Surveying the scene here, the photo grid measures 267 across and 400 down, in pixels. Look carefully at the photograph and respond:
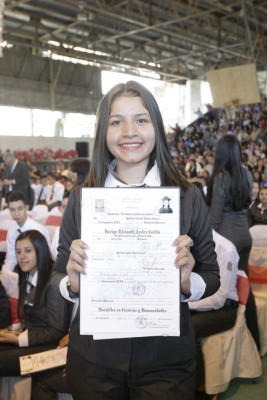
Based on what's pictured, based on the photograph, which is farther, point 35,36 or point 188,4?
point 35,36

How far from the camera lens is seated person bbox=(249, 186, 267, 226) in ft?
20.7

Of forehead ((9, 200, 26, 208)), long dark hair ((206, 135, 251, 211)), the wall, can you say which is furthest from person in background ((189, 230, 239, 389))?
the wall

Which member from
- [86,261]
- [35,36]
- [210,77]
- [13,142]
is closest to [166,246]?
[86,261]

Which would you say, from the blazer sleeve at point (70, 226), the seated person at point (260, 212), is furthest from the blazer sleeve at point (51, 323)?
the seated person at point (260, 212)

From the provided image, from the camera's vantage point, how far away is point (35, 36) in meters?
16.3

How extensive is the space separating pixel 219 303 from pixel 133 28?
15.1 m

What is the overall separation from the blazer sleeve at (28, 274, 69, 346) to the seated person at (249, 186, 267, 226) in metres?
4.15

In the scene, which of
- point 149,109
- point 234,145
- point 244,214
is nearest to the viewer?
point 149,109

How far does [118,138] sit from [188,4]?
13961 mm

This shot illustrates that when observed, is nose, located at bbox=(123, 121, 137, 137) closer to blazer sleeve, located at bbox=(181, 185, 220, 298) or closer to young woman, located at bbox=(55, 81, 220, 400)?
young woman, located at bbox=(55, 81, 220, 400)

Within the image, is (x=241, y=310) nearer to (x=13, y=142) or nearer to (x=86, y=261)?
(x=86, y=261)

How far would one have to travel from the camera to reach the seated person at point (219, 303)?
3.00 metres

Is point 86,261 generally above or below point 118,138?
below

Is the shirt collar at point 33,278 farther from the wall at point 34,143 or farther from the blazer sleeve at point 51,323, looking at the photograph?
the wall at point 34,143
